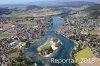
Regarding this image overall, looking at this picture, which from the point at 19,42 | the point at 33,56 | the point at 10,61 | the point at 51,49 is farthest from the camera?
the point at 19,42

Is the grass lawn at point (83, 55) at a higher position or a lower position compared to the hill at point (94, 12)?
higher

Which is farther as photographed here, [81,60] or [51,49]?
[51,49]

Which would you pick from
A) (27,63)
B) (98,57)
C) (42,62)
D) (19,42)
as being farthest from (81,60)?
(19,42)

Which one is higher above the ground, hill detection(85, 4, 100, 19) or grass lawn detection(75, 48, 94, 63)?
grass lawn detection(75, 48, 94, 63)

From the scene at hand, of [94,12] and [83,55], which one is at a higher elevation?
[83,55]

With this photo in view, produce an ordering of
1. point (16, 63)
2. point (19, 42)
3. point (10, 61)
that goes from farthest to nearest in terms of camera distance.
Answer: point (19, 42)
point (10, 61)
point (16, 63)

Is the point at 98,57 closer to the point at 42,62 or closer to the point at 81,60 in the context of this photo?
the point at 81,60

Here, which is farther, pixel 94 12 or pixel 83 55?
pixel 94 12

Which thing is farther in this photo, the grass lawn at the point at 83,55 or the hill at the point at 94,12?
the hill at the point at 94,12
